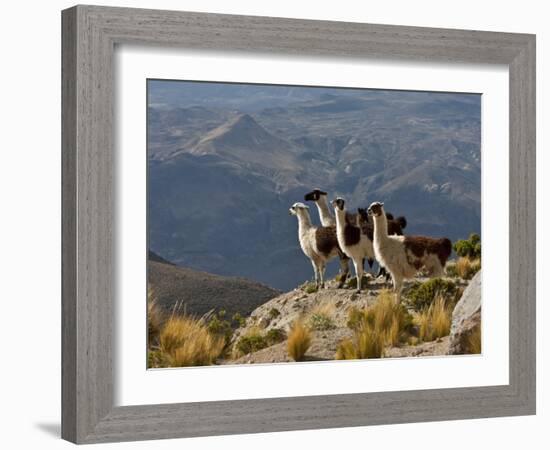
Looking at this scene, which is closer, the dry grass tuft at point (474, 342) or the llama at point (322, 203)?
the llama at point (322, 203)

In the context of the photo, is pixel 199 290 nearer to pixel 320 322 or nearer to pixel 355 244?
pixel 320 322

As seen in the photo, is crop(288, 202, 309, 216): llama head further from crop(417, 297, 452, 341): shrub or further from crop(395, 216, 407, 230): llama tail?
crop(417, 297, 452, 341): shrub

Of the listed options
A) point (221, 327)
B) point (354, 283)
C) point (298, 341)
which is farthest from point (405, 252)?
point (221, 327)

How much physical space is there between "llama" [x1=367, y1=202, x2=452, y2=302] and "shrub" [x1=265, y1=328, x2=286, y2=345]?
3.52 feet

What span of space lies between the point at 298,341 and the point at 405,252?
124 cm

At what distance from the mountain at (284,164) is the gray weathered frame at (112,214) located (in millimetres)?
377

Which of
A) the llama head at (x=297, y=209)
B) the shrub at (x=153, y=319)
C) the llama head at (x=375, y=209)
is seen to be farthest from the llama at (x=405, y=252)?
the shrub at (x=153, y=319)

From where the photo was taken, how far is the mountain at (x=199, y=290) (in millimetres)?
9398

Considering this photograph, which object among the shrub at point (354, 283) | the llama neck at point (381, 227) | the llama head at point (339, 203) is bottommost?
the shrub at point (354, 283)

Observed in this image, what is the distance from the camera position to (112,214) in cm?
906

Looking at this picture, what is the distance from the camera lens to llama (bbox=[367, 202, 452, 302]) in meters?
Answer: 10.4

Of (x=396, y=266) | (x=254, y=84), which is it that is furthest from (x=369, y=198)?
(x=254, y=84)

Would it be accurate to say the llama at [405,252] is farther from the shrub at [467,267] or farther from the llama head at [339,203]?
the llama head at [339,203]

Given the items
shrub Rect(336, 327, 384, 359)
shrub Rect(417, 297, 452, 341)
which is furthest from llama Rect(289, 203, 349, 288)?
shrub Rect(417, 297, 452, 341)
